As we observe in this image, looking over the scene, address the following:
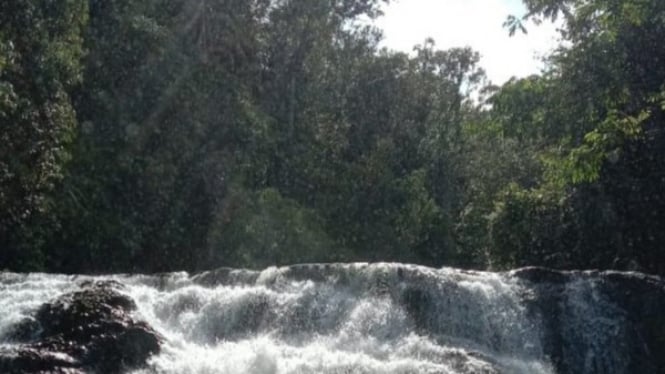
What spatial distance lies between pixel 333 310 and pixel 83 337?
3504 millimetres

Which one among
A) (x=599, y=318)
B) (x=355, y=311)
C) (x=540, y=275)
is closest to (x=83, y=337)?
(x=355, y=311)

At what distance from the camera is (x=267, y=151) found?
89.0ft

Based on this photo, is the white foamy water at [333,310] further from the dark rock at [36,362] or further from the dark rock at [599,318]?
the dark rock at [36,362]

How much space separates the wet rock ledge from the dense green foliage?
A: 3607 millimetres

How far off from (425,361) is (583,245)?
1038 cm

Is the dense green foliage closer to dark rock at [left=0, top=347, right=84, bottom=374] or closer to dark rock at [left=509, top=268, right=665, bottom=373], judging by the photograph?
dark rock at [left=509, top=268, right=665, bottom=373]

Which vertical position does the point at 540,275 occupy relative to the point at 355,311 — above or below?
above

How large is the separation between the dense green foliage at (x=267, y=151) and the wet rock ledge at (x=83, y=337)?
3607 millimetres

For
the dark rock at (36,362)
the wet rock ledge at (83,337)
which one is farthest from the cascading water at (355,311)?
the dark rock at (36,362)

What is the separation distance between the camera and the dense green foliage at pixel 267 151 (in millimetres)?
17859

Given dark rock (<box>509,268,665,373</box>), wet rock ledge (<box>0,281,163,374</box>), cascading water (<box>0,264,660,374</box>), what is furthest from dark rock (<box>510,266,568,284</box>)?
wet rock ledge (<box>0,281,163,374</box>)

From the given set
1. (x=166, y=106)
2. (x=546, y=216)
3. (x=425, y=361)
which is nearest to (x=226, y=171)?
(x=166, y=106)

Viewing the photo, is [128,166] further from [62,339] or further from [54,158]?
[62,339]

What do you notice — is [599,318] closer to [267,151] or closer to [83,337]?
[83,337]
